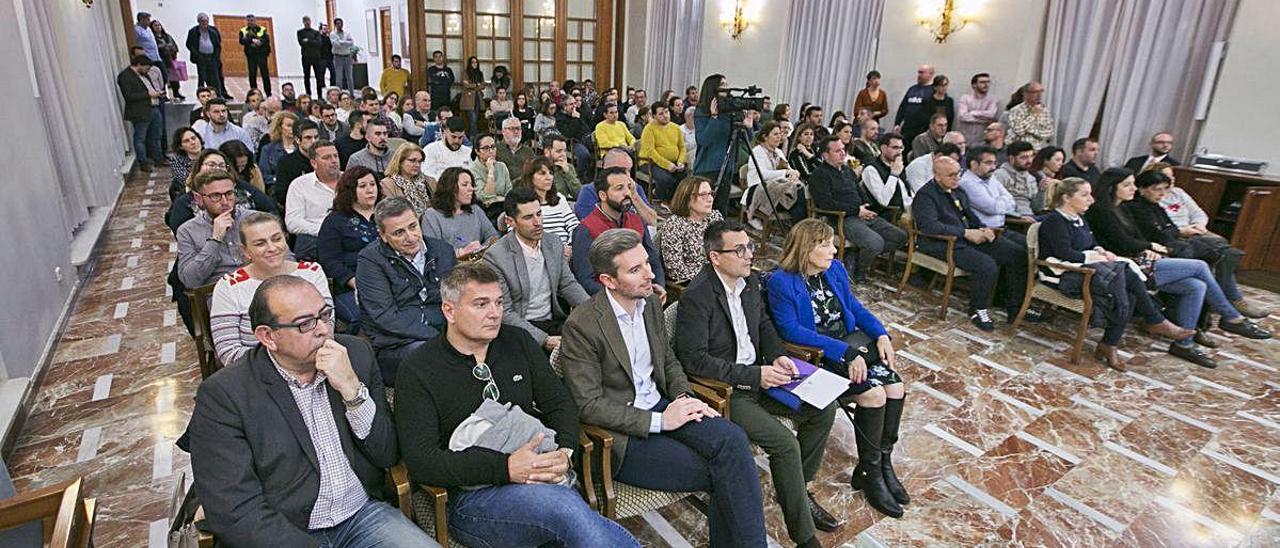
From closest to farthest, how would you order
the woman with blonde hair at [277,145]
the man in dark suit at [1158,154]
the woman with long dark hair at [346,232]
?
1. the woman with long dark hair at [346,232]
2. the woman with blonde hair at [277,145]
3. the man in dark suit at [1158,154]

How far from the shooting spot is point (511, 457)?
1838mm

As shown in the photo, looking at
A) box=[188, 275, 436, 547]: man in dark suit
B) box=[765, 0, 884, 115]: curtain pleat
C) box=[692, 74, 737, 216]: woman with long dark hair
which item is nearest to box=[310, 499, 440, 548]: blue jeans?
box=[188, 275, 436, 547]: man in dark suit

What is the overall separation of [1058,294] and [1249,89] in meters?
3.74

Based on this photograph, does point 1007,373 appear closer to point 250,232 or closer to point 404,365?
point 404,365

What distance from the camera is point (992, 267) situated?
446cm

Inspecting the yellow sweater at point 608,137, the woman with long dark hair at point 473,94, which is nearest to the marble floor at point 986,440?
the yellow sweater at point 608,137

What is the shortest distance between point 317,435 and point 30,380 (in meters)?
2.41

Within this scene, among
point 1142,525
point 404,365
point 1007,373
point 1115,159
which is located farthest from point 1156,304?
point 404,365

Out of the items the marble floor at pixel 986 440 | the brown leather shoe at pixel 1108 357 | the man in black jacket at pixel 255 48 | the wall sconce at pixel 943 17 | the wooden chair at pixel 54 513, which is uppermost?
the wall sconce at pixel 943 17

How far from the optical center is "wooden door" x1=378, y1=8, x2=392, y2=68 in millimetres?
13516

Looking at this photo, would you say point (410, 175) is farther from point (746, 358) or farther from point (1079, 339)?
point (1079, 339)

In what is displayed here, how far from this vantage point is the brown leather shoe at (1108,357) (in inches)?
157

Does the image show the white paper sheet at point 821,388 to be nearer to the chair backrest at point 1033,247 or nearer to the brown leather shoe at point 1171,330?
the chair backrest at point 1033,247

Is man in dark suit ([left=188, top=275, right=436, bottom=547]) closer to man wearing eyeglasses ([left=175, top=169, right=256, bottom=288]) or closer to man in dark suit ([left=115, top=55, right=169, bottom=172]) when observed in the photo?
man wearing eyeglasses ([left=175, top=169, right=256, bottom=288])
